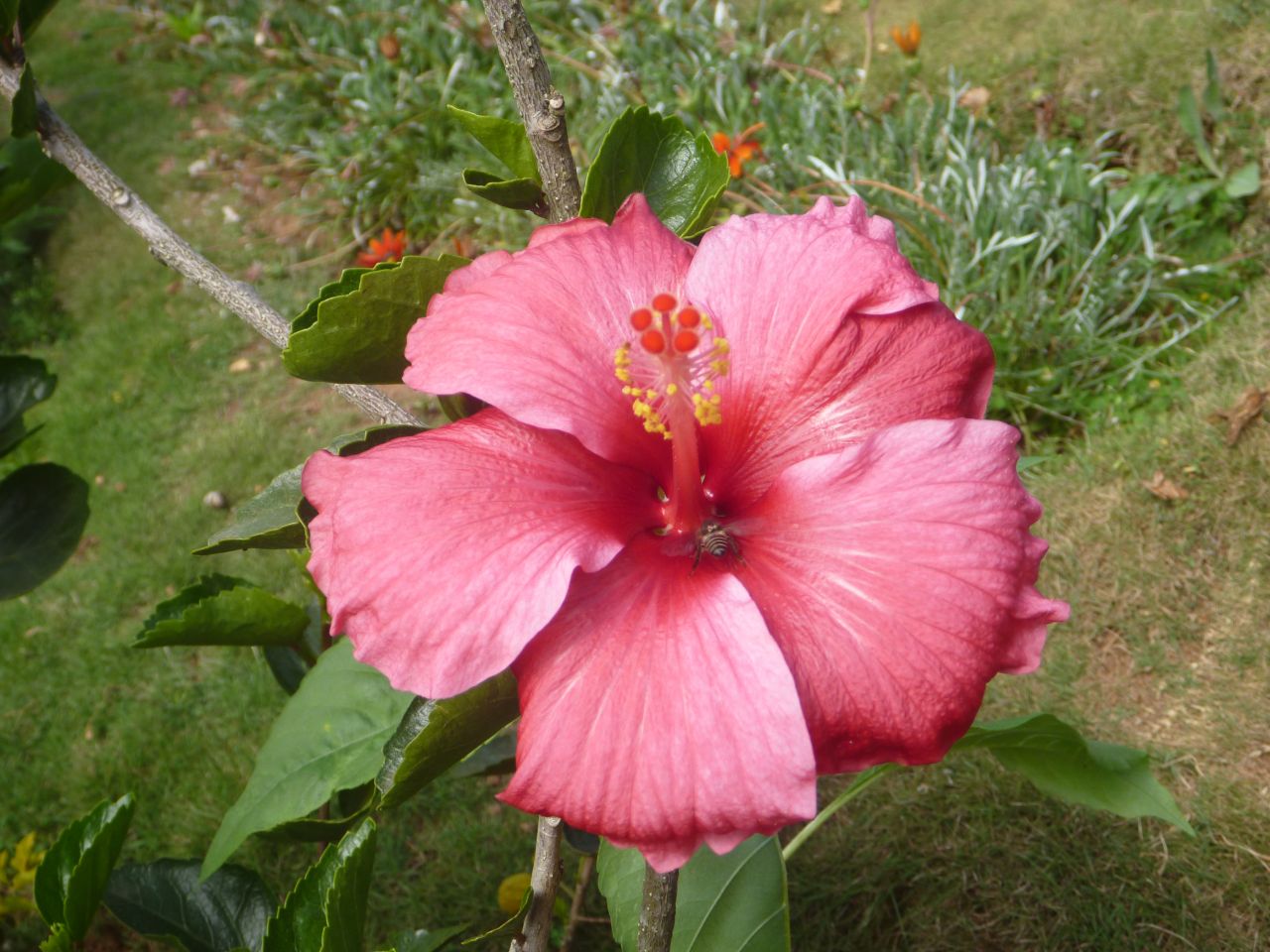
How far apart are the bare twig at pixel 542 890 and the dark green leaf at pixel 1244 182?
10.2 feet

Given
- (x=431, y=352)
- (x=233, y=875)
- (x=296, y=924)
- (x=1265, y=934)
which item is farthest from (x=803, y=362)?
(x=1265, y=934)

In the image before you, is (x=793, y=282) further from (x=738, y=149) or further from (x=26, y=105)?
(x=738, y=149)

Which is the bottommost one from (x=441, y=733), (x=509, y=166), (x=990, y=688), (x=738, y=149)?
(x=990, y=688)

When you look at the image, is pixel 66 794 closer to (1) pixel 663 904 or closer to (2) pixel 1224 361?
(1) pixel 663 904

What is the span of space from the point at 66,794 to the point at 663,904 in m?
2.53

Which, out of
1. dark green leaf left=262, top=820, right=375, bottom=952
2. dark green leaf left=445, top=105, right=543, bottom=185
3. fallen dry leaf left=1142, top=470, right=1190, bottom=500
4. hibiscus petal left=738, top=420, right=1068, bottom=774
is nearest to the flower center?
hibiscus petal left=738, top=420, right=1068, bottom=774

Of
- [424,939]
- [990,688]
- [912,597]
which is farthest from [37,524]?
[990,688]

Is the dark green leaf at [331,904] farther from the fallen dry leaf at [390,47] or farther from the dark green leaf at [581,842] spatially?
the fallen dry leaf at [390,47]

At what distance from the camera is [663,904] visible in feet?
2.93

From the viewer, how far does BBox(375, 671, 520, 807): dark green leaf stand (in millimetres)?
790

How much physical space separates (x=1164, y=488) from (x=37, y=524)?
2360 mm

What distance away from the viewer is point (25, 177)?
4.91 ft

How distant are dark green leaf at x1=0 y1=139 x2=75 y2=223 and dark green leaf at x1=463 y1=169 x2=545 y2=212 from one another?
75cm

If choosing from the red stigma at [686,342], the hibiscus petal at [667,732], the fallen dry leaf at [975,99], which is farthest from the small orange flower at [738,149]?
the hibiscus petal at [667,732]
